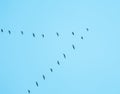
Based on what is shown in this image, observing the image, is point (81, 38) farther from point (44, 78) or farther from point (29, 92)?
point (29, 92)

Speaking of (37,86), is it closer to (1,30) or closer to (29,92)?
(29,92)

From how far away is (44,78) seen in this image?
7520 mm

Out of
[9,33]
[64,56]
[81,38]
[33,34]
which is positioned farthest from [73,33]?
[9,33]

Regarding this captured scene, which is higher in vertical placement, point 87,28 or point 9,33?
point 9,33

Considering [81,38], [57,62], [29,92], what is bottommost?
[29,92]

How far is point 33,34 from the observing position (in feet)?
25.4

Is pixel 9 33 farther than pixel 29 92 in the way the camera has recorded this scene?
Yes

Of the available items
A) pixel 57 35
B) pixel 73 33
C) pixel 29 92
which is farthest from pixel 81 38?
pixel 29 92

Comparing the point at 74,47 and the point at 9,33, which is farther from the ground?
the point at 9,33

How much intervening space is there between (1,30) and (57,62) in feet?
8.62

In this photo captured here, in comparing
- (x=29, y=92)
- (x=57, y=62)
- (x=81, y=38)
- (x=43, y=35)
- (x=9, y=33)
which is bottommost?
(x=29, y=92)

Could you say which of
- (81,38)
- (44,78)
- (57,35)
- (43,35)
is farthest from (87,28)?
(44,78)

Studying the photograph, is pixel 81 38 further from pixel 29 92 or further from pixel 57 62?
pixel 29 92

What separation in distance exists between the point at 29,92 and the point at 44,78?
783 mm
